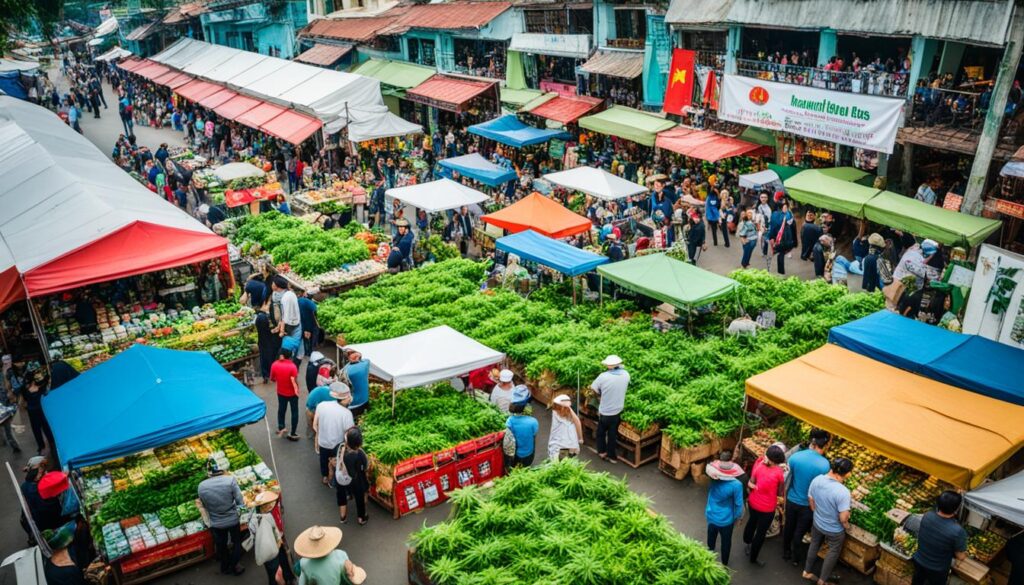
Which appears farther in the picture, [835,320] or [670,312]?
[670,312]

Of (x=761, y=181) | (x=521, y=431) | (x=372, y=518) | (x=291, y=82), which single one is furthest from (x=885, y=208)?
(x=291, y=82)

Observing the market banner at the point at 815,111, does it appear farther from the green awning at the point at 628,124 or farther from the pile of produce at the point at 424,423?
the pile of produce at the point at 424,423

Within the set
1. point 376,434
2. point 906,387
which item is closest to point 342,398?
point 376,434

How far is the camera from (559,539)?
24.5ft

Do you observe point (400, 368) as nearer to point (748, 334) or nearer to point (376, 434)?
point (376, 434)

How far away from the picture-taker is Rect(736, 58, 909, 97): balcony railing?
17453 mm

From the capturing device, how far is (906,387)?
31.4 ft

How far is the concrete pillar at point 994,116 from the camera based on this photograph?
14734 millimetres

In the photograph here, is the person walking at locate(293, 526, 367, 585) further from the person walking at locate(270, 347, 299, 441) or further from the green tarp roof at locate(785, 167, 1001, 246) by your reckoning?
the green tarp roof at locate(785, 167, 1001, 246)

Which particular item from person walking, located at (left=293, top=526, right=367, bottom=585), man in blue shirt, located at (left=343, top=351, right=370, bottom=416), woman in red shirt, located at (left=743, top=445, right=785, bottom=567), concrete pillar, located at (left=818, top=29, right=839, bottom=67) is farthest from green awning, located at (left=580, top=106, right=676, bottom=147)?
person walking, located at (left=293, top=526, right=367, bottom=585)

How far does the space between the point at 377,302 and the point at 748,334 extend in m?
6.67

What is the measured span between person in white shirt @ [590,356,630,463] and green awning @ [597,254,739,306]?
2263 millimetres

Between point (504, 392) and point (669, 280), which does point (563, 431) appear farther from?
point (669, 280)

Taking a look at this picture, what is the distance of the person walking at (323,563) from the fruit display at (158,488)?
2.62 metres
